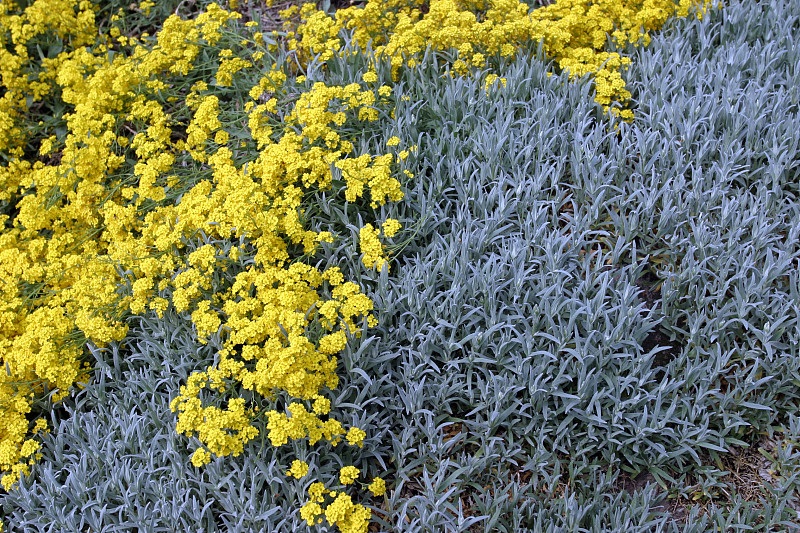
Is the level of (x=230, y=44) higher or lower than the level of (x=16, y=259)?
higher

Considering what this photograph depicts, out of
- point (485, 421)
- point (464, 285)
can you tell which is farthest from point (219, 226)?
point (485, 421)

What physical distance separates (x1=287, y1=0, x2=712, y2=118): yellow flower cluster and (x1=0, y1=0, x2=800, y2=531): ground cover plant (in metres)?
0.02

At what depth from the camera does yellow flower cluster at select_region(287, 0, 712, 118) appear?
3.65 meters

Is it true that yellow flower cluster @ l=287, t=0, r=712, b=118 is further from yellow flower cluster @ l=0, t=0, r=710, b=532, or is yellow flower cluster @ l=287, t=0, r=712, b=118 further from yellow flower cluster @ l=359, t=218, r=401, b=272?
yellow flower cluster @ l=359, t=218, r=401, b=272

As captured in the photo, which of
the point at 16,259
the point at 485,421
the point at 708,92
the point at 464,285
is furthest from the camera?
the point at 708,92

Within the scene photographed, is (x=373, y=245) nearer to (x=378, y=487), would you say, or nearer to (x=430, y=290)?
(x=430, y=290)

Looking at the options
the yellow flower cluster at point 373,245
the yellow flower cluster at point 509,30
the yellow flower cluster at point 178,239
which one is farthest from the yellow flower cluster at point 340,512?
the yellow flower cluster at point 509,30

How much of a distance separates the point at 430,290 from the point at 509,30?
5.89 feet

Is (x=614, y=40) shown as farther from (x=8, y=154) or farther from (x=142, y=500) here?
(x=8, y=154)

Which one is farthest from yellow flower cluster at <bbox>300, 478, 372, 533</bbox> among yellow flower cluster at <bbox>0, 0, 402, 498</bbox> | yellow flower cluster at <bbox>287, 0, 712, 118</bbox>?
yellow flower cluster at <bbox>287, 0, 712, 118</bbox>

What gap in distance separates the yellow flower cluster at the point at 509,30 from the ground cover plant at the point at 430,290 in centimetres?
2

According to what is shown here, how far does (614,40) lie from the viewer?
12.5 feet

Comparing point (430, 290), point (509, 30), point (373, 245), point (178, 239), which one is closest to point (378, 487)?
point (430, 290)

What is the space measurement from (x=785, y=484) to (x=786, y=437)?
211 mm
